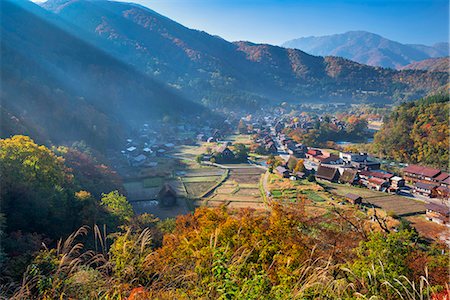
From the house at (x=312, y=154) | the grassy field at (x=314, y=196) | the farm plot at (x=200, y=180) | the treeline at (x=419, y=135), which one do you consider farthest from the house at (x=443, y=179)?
the farm plot at (x=200, y=180)

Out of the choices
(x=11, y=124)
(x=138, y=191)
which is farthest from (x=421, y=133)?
(x=11, y=124)

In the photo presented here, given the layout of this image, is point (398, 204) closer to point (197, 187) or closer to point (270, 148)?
point (197, 187)

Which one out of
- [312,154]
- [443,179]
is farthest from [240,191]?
[443,179]

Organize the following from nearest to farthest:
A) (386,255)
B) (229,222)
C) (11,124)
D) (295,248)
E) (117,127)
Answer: (386,255) → (295,248) → (229,222) → (11,124) → (117,127)

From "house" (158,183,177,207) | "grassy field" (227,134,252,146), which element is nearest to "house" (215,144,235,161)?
"grassy field" (227,134,252,146)

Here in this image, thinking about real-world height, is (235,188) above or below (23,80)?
below

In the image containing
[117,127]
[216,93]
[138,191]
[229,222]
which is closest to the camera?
[229,222]

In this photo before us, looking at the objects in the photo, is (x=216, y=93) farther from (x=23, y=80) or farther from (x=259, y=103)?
(x=23, y=80)
